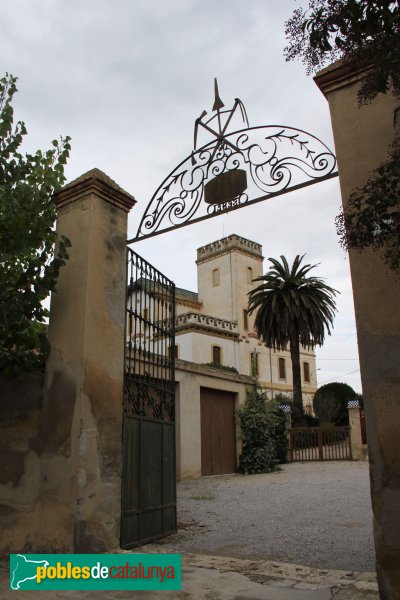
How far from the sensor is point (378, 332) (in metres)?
4.01

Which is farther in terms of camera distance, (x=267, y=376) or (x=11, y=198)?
(x=267, y=376)

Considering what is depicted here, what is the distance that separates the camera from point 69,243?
6.12 m

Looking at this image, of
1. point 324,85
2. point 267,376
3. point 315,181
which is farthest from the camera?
point 267,376

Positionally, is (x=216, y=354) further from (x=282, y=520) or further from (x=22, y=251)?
(x=22, y=251)

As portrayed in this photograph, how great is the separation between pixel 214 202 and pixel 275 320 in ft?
69.2

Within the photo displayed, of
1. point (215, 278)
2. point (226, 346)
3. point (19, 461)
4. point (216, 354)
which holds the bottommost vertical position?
point (19, 461)

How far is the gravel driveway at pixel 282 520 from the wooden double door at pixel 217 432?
160 centimetres

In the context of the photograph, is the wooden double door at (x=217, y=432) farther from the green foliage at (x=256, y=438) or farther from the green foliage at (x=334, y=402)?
the green foliage at (x=334, y=402)

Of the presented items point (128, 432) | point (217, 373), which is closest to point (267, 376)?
point (217, 373)

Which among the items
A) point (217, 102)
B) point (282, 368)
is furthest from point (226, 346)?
point (217, 102)

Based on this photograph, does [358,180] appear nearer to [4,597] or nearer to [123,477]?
[123,477]

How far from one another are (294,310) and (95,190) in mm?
20885

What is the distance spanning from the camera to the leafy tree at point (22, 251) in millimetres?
5664

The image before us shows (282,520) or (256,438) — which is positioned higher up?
(256,438)
